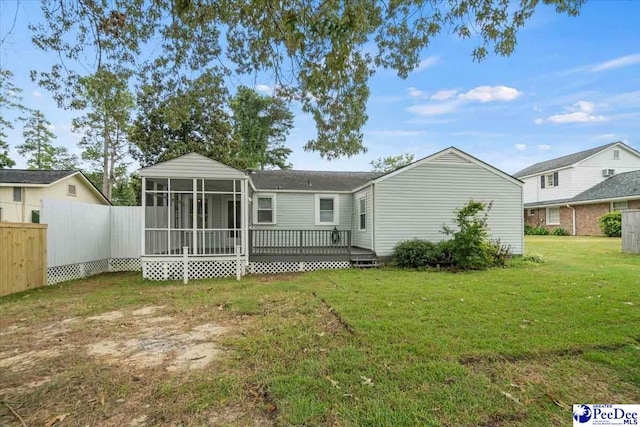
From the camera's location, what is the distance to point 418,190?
1255cm

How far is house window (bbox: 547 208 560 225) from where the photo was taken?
85.9 feet

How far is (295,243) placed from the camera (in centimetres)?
1366

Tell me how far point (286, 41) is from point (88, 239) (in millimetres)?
10272

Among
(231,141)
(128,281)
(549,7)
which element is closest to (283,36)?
(549,7)

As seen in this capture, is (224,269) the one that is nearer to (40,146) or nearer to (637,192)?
(637,192)

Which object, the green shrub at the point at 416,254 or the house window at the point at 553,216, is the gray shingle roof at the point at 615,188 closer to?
the house window at the point at 553,216

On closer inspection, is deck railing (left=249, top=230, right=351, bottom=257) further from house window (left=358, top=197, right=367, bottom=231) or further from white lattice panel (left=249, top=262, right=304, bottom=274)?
house window (left=358, top=197, right=367, bottom=231)

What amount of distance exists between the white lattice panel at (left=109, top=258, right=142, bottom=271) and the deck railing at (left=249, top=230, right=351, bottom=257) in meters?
4.34

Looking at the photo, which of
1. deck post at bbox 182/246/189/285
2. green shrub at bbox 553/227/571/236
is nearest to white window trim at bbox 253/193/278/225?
deck post at bbox 182/246/189/285

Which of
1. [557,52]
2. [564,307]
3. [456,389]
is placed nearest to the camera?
[456,389]

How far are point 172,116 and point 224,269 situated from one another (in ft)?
18.9

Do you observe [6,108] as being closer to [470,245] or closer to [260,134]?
[260,134]

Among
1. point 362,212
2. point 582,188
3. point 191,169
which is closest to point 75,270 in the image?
point 191,169

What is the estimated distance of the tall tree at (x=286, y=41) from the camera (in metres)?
4.38
